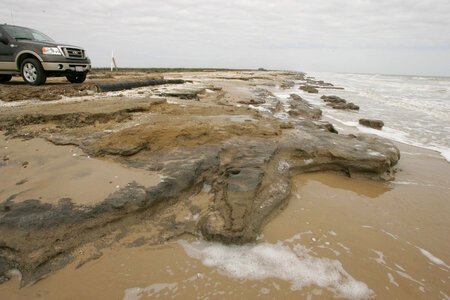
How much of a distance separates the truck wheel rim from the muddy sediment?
3491 mm

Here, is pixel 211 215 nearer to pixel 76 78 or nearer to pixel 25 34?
pixel 25 34

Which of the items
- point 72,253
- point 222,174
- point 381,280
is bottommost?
point 381,280

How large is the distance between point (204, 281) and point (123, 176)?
4.94 feet

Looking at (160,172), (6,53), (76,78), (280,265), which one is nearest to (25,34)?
(6,53)

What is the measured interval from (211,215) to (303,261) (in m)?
0.92

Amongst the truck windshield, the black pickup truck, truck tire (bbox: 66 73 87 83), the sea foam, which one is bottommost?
the sea foam

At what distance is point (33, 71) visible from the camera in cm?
703

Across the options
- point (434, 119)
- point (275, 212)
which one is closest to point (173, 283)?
point (275, 212)

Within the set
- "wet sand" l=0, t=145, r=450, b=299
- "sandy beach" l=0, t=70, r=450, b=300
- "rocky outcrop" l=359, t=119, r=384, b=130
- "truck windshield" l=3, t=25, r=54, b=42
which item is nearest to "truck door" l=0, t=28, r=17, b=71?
"truck windshield" l=3, t=25, r=54, b=42

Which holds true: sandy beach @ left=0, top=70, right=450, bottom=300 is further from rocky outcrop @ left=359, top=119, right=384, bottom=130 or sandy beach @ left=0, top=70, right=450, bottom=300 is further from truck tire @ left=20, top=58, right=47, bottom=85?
truck tire @ left=20, top=58, right=47, bottom=85

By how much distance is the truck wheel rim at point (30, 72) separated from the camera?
22.8ft

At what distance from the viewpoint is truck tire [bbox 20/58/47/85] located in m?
6.80

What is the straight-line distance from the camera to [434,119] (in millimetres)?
8578

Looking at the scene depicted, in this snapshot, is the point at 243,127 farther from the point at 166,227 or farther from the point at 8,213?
the point at 8,213
